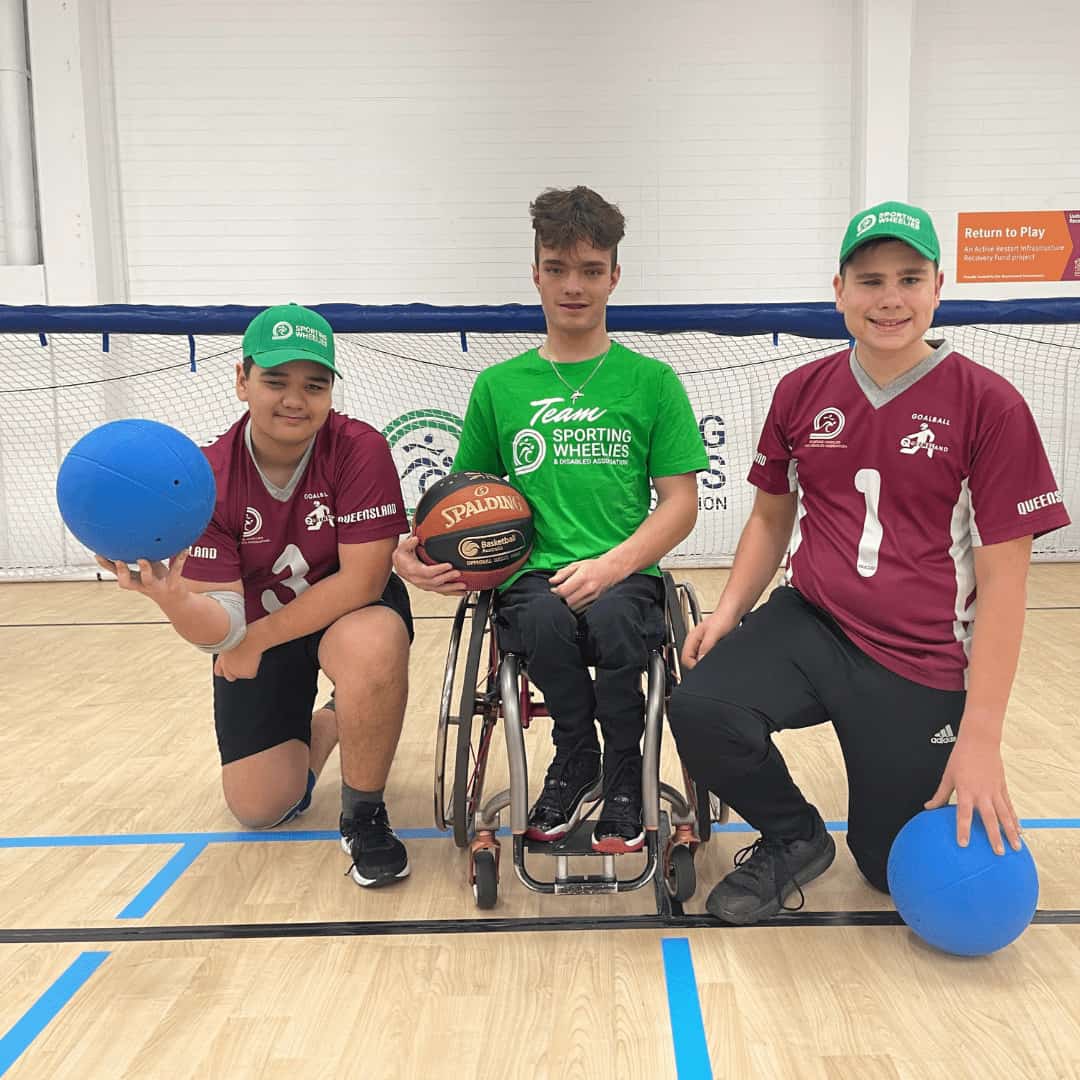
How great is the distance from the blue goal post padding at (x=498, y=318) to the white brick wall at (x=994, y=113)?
1918 millimetres

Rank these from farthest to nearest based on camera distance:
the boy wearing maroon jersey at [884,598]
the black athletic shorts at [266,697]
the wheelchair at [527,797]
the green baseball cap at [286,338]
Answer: the black athletic shorts at [266,697] < the green baseball cap at [286,338] < the wheelchair at [527,797] < the boy wearing maroon jersey at [884,598]

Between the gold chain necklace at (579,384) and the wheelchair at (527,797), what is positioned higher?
the gold chain necklace at (579,384)

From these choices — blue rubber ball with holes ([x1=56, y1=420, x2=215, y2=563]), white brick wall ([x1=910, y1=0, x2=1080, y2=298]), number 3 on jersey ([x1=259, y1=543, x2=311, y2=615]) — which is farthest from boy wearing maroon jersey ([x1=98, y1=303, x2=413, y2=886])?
white brick wall ([x1=910, y1=0, x2=1080, y2=298])

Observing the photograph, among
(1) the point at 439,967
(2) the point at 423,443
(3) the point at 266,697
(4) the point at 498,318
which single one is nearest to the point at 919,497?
(1) the point at 439,967

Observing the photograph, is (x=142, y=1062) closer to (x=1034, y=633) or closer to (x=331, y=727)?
(x=331, y=727)

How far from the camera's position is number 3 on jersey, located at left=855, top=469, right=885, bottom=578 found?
1.99m

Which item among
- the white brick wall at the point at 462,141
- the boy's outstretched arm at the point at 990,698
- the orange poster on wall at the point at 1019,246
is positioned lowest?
the boy's outstretched arm at the point at 990,698

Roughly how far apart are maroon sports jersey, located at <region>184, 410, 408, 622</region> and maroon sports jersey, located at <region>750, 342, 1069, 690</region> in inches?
36.4

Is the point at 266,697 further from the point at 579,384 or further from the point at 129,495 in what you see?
the point at 579,384

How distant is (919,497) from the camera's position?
1957 mm

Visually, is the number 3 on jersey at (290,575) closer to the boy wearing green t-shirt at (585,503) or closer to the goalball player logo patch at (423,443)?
the boy wearing green t-shirt at (585,503)

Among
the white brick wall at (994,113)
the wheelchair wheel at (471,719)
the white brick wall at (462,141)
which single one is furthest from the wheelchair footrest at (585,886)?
the white brick wall at (994,113)

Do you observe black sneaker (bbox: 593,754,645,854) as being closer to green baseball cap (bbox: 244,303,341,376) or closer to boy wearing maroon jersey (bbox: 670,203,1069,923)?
boy wearing maroon jersey (bbox: 670,203,1069,923)

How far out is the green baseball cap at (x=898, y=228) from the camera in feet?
6.16
